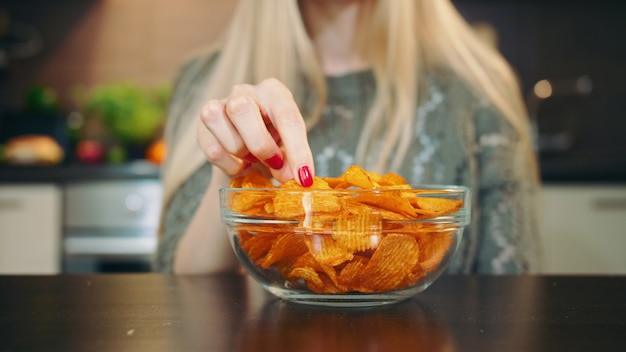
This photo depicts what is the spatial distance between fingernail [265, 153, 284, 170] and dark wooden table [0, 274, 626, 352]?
0.40 feet

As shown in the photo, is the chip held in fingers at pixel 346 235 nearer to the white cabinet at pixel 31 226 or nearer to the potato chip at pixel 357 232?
the potato chip at pixel 357 232

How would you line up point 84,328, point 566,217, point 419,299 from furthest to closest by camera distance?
point 566,217 < point 419,299 < point 84,328

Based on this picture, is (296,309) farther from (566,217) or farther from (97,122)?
(97,122)

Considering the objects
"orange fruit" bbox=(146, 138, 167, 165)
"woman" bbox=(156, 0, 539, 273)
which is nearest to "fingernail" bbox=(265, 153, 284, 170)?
"woman" bbox=(156, 0, 539, 273)

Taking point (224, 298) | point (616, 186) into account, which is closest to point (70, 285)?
point (224, 298)

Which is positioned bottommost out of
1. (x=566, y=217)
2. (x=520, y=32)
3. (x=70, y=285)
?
(x=566, y=217)

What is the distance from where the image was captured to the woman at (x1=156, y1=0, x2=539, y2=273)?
1387mm

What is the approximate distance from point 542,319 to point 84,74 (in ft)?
8.98

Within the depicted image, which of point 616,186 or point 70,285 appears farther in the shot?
point 616,186

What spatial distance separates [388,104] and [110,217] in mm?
1193

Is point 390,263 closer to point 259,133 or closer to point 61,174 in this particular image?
point 259,133

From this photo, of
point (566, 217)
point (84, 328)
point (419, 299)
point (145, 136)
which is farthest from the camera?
point (145, 136)

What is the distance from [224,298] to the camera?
670 mm

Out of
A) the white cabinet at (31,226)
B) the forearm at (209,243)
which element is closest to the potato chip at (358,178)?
the forearm at (209,243)
